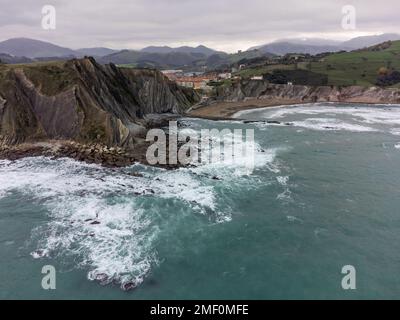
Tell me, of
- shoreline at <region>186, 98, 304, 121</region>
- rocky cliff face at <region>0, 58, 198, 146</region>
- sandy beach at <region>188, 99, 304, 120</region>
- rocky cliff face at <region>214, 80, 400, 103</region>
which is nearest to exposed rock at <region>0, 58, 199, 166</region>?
rocky cliff face at <region>0, 58, 198, 146</region>

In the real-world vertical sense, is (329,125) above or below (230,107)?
below

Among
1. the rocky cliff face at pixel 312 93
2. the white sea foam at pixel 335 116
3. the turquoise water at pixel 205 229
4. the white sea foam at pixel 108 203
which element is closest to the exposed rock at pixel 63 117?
the white sea foam at pixel 108 203

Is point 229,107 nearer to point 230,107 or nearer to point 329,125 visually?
point 230,107

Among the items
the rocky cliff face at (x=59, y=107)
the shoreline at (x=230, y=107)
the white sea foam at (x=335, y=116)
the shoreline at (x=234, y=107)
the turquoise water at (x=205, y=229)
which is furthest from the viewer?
the shoreline at (x=230, y=107)

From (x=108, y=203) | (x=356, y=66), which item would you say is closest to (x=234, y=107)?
(x=108, y=203)

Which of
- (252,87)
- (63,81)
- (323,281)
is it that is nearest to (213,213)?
(323,281)

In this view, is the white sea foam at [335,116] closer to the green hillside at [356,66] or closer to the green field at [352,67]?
the green field at [352,67]
